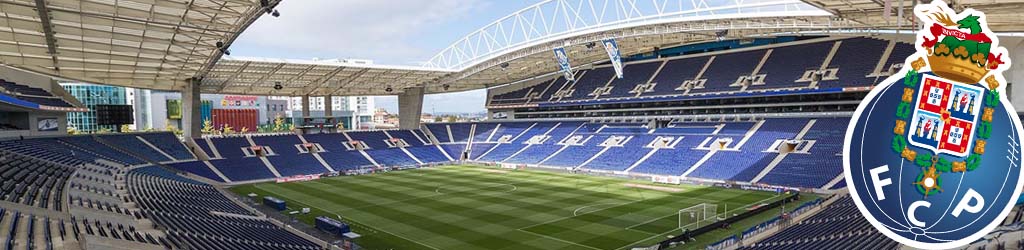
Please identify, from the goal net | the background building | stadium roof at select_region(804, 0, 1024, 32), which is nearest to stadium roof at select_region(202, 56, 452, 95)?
the goal net

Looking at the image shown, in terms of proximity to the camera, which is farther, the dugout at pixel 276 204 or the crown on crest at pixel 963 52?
the dugout at pixel 276 204

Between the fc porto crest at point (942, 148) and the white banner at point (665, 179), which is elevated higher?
the fc porto crest at point (942, 148)

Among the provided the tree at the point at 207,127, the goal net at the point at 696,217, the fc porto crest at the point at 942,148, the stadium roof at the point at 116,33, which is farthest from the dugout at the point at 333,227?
the tree at the point at 207,127

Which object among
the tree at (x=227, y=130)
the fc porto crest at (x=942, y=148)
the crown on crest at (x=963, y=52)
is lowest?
the tree at (x=227, y=130)

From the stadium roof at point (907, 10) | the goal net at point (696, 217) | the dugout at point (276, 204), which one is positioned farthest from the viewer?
the dugout at point (276, 204)

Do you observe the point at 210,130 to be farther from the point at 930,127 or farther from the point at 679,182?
the point at 930,127

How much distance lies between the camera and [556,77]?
6700cm

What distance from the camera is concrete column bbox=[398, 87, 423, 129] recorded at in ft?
209

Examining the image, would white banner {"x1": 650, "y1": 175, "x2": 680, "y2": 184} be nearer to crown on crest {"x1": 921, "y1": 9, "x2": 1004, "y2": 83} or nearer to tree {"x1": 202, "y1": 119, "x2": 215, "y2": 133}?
crown on crest {"x1": 921, "y1": 9, "x2": 1004, "y2": 83}

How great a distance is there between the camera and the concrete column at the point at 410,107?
209ft

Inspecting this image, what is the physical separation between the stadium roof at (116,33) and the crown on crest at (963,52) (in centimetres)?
2235

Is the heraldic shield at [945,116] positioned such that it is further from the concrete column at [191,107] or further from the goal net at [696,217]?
the concrete column at [191,107]

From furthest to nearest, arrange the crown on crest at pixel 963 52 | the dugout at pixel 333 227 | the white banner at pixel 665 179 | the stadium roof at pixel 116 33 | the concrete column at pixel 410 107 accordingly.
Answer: the concrete column at pixel 410 107 → the white banner at pixel 665 179 → the dugout at pixel 333 227 → the stadium roof at pixel 116 33 → the crown on crest at pixel 963 52

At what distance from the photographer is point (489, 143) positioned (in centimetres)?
6259
